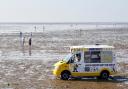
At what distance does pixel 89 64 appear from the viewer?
24.8m

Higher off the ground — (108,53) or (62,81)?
(108,53)

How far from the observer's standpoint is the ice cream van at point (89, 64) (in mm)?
24766

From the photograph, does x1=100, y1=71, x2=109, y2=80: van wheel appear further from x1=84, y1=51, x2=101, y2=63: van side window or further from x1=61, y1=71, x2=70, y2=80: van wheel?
x1=61, y1=71, x2=70, y2=80: van wheel

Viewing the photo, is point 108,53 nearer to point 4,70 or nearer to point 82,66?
point 82,66

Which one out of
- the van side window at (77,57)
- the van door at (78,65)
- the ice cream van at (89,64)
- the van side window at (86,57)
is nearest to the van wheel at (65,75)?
the ice cream van at (89,64)

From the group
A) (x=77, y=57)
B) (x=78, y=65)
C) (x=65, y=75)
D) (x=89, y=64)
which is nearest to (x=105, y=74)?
(x=89, y=64)

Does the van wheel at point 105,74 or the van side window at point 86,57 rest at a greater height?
the van side window at point 86,57

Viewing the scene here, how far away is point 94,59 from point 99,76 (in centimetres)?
112

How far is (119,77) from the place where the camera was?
25938mm

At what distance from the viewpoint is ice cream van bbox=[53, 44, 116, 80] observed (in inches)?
975

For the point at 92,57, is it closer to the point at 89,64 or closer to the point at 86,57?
the point at 86,57

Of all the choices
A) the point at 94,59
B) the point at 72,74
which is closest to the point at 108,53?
the point at 94,59

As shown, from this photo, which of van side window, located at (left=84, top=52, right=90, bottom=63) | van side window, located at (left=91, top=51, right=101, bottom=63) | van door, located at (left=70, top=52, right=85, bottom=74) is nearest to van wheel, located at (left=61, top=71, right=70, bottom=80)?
van door, located at (left=70, top=52, right=85, bottom=74)

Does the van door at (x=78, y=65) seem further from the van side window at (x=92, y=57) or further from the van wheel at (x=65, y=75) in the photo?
the van wheel at (x=65, y=75)
